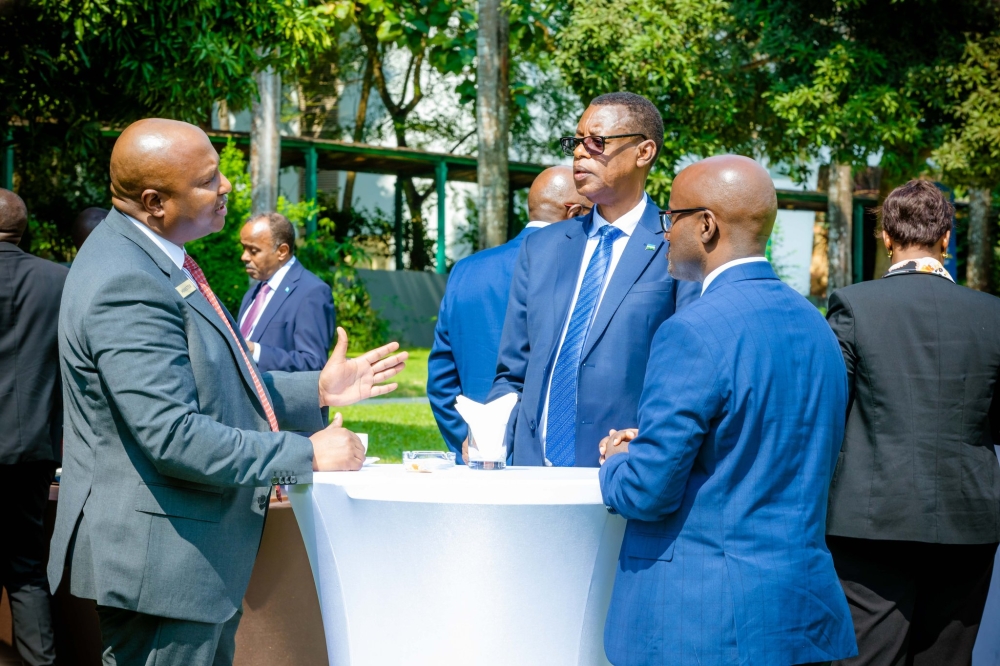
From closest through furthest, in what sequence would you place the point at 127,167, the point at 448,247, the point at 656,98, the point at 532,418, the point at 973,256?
the point at 127,167 < the point at 532,418 < the point at 656,98 < the point at 973,256 < the point at 448,247

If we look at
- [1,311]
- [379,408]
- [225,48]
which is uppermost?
Answer: [225,48]

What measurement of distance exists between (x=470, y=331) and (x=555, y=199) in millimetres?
678

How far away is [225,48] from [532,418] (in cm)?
710

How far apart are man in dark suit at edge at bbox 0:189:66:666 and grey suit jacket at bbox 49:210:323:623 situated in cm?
200

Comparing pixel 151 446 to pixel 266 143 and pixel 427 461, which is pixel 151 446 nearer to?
pixel 427 461

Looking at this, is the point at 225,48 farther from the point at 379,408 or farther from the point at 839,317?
the point at 839,317

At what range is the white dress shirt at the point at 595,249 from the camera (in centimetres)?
355

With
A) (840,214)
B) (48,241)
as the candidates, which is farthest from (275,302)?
(840,214)

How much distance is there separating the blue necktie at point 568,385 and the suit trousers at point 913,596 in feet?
3.35

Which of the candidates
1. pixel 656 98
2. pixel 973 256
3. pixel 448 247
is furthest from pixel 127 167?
pixel 448 247

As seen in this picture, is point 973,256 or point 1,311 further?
point 973,256

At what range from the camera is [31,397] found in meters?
4.70

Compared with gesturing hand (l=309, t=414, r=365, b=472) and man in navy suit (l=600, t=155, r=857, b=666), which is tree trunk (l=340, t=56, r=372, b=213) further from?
man in navy suit (l=600, t=155, r=857, b=666)

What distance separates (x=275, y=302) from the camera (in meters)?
5.88
